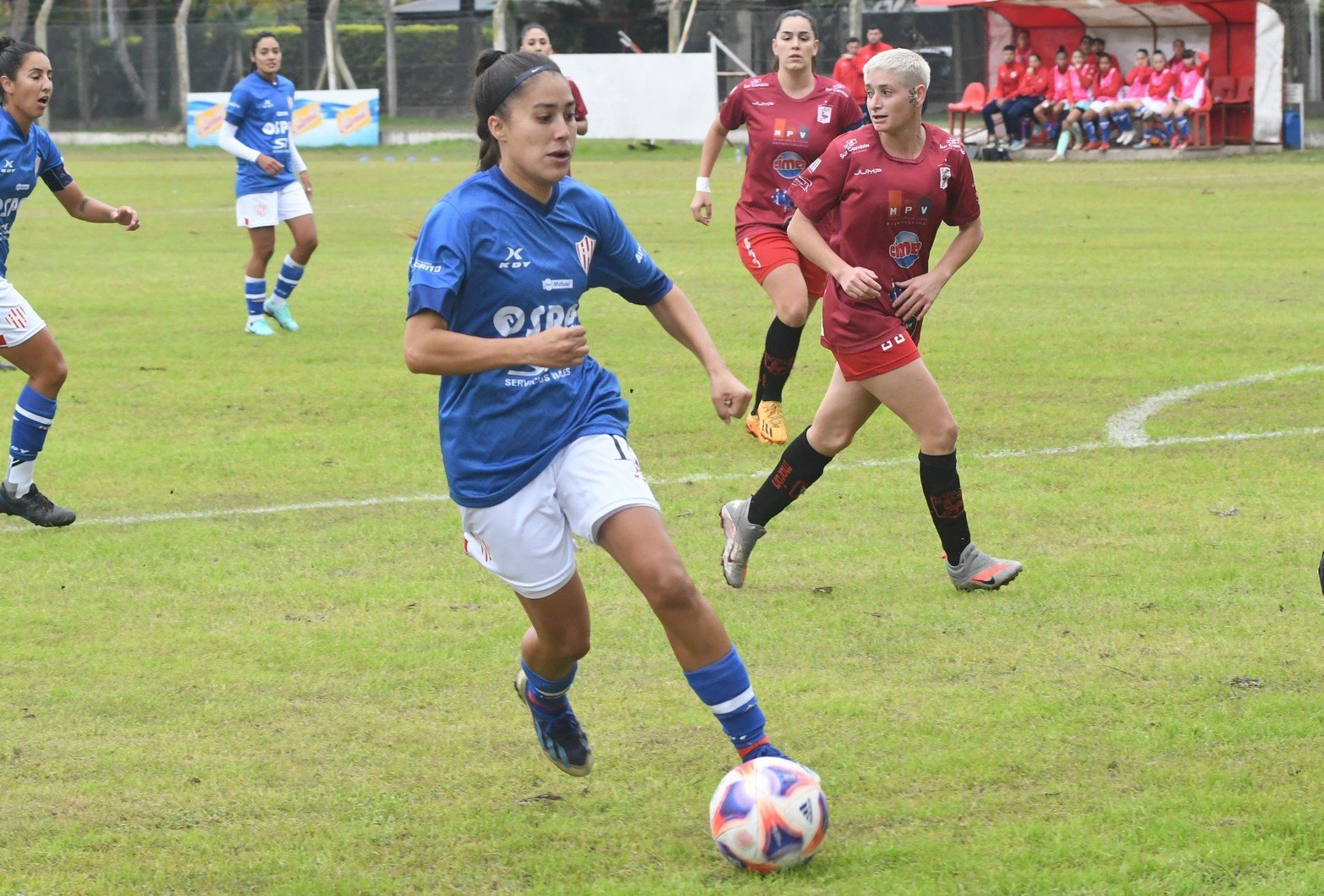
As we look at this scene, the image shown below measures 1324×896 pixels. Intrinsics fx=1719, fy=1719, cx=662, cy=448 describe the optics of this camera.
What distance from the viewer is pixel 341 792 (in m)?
4.52

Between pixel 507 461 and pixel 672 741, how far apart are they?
108 centimetres

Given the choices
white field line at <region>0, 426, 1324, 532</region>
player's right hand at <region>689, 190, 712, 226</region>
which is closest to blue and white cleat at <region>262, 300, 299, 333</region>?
player's right hand at <region>689, 190, 712, 226</region>

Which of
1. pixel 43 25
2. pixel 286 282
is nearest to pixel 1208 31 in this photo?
pixel 286 282

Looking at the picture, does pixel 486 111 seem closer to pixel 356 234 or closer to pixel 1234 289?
pixel 1234 289

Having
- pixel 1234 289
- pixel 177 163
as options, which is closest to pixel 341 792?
pixel 1234 289

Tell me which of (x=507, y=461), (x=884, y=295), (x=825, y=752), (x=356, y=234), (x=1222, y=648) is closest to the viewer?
(x=507, y=461)

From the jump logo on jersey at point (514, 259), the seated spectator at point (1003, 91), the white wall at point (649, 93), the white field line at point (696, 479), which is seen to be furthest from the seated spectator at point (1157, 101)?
the jump logo on jersey at point (514, 259)

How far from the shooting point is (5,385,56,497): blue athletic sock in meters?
7.64

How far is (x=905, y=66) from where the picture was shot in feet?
20.1

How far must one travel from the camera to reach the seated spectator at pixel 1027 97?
1169 inches

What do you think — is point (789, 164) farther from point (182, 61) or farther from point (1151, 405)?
point (182, 61)

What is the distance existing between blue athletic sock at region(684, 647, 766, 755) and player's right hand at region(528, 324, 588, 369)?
0.80 m

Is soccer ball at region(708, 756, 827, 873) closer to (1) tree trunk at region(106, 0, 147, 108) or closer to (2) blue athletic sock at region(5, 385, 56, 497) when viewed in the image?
(2) blue athletic sock at region(5, 385, 56, 497)

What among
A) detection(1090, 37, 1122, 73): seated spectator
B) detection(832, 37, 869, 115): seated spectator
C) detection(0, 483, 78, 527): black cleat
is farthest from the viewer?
detection(1090, 37, 1122, 73): seated spectator
